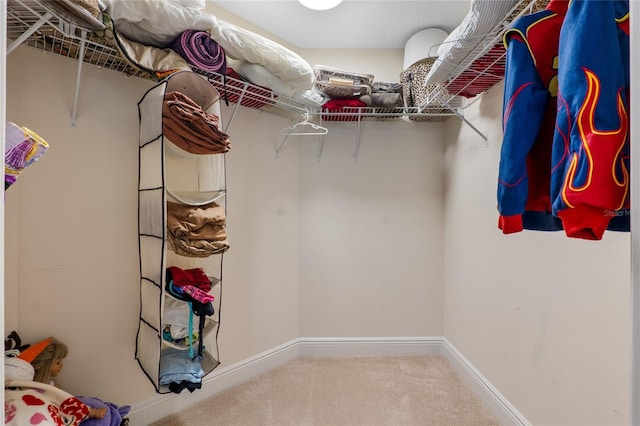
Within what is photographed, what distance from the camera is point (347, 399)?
195 centimetres

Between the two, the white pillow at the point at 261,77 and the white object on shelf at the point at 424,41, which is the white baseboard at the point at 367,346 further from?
the white object on shelf at the point at 424,41

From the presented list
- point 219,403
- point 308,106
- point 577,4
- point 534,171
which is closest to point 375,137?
point 308,106

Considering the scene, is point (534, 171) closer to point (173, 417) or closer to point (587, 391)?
point (587, 391)

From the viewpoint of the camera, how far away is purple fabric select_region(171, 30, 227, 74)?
4.82ft

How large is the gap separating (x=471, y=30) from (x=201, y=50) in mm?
1146

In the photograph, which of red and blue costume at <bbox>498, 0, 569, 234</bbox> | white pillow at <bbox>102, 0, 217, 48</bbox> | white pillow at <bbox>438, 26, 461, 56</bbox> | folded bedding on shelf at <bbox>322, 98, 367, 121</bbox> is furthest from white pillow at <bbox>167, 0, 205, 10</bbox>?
red and blue costume at <bbox>498, 0, 569, 234</bbox>

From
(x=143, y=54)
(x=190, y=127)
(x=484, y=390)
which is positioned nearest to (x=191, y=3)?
(x=143, y=54)

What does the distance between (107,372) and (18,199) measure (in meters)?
0.87

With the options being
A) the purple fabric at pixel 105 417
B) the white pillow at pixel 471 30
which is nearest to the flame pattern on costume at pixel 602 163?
the white pillow at pixel 471 30

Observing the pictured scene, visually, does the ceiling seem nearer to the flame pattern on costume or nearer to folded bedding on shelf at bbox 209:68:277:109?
folded bedding on shelf at bbox 209:68:277:109

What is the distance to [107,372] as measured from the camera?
5.22 ft

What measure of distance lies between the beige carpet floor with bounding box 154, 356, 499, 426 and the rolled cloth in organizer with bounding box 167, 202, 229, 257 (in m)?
0.97

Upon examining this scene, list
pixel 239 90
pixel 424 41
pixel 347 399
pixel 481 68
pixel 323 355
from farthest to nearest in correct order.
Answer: pixel 323 355, pixel 424 41, pixel 347 399, pixel 239 90, pixel 481 68

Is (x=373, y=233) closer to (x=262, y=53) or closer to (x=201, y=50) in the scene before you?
(x=262, y=53)
